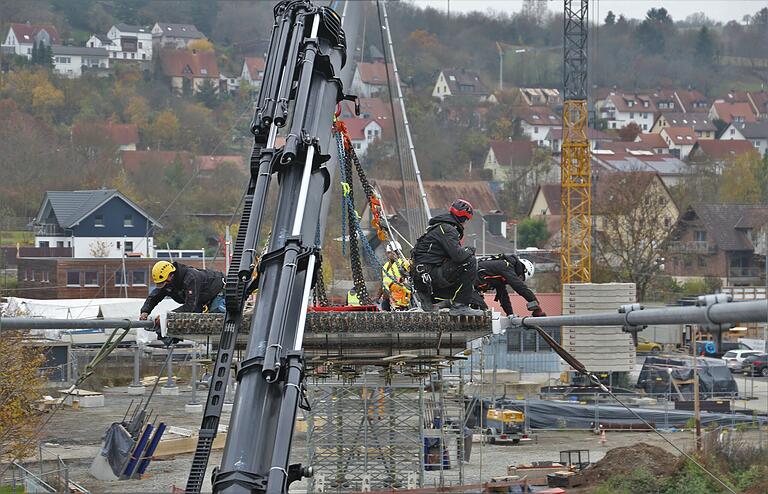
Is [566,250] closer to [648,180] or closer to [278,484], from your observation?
[648,180]

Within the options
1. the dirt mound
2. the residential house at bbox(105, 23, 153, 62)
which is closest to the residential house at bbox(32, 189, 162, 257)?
the dirt mound

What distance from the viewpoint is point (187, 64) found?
482ft

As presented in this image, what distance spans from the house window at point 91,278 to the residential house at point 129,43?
79.7 metres

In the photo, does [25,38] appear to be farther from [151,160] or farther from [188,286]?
[188,286]

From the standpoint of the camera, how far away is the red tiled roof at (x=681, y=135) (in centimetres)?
14875

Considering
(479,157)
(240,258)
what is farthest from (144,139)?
(240,258)

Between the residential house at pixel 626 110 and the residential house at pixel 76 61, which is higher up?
the residential house at pixel 626 110

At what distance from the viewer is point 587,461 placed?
1499 inches

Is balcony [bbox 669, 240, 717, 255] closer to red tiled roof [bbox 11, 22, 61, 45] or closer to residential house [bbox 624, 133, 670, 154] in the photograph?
residential house [bbox 624, 133, 670, 154]

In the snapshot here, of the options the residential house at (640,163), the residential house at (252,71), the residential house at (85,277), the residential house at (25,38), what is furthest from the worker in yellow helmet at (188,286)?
the residential house at (252,71)

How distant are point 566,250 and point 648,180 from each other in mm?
16949

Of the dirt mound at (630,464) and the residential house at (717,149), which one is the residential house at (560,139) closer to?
the residential house at (717,149)

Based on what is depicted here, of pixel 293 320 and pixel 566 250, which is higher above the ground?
pixel 566 250

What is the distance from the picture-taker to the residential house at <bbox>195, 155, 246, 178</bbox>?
3905 inches
